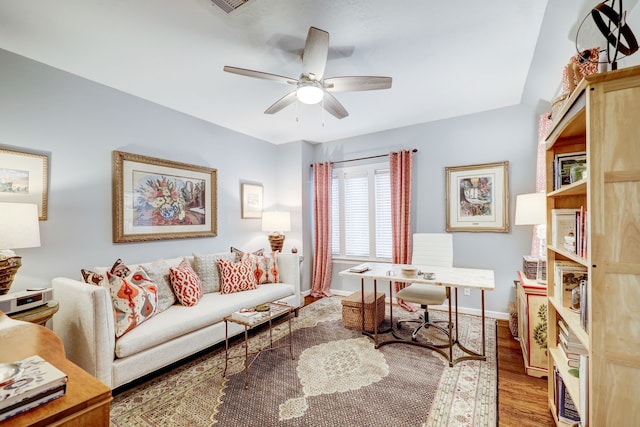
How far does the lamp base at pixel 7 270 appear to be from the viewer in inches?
76.6

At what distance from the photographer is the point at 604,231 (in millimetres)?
1099

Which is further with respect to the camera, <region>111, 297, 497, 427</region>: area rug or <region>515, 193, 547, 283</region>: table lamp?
<region>515, 193, 547, 283</region>: table lamp

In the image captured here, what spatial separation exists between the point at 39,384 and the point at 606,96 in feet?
6.75

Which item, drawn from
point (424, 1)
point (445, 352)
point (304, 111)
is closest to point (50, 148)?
point (304, 111)

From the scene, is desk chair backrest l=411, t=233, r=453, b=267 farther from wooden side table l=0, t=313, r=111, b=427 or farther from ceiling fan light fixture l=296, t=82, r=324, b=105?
wooden side table l=0, t=313, r=111, b=427

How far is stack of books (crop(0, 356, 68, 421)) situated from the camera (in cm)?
69

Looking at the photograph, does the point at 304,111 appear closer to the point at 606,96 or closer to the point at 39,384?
the point at 606,96

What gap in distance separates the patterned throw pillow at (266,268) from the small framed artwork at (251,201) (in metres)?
0.95

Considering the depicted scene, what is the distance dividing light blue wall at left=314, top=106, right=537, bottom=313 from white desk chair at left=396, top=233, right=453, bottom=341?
71 centimetres

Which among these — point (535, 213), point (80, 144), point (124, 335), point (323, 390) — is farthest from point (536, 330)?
point (80, 144)

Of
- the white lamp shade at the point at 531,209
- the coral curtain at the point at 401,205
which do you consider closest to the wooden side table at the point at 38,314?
the coral curtain at the point at 401,205

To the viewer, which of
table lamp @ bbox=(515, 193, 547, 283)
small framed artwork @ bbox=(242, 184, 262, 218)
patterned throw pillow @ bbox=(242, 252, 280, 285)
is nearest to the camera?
table lamp @ bbox=(515, 193, 547, 283)

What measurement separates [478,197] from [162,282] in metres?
3.74

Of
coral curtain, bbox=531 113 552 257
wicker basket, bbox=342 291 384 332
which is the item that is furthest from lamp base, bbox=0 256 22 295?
coral curtain, bbox=531 113 552 257
